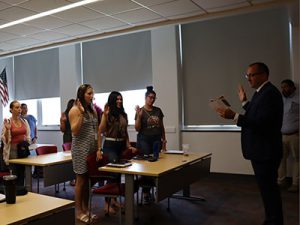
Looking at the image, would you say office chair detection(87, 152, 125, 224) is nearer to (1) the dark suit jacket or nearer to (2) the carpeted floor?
(2) the carpeted floor

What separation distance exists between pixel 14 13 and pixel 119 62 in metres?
2.61

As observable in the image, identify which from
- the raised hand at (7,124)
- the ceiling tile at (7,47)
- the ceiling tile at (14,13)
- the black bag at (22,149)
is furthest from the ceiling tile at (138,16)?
the ceiling tile at (7,47)

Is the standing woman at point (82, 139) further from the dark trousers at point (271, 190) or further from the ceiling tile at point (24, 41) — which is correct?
the ceiling tile at point (24, 41)

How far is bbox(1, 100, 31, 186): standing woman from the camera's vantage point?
3849mm

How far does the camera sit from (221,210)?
3830mm

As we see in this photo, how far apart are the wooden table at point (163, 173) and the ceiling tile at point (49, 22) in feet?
9.33

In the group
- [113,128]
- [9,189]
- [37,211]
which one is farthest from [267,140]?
[9,189]

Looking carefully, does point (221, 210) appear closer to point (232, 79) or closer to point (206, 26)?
point (232, 79)

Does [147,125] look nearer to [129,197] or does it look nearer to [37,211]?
[129,197]

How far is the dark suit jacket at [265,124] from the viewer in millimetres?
2619

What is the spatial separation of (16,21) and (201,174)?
3.81m

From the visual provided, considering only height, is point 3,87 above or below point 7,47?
below

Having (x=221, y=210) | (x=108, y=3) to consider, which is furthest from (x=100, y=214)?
(x=108, y=3)

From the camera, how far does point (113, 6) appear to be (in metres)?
4.26
